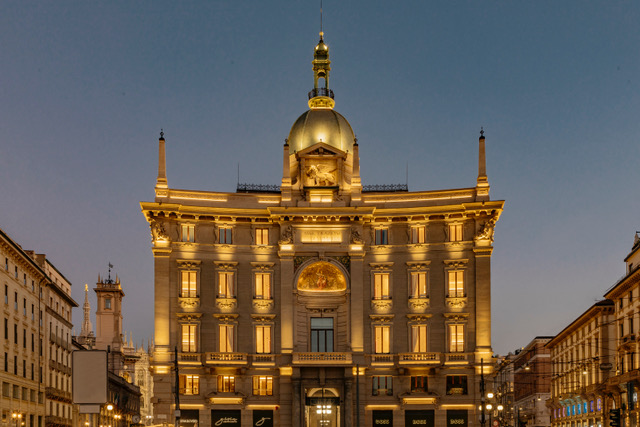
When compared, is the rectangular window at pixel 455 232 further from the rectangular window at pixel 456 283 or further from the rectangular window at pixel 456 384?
the rectangular window at pixel 456 384

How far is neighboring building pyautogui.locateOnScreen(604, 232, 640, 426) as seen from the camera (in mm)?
82125

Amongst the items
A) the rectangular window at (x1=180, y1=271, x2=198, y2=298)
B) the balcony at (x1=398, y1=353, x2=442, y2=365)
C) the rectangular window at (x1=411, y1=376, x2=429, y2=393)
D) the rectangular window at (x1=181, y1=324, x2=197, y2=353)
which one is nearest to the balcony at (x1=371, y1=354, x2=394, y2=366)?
the balcony at (x1=398, y1=353, x2=442, y2=365)

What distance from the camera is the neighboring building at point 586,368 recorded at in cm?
9775

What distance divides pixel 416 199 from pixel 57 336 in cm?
4952

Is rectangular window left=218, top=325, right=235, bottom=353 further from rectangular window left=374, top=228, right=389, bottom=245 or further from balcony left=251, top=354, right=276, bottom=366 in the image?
rectangular window left=374, top=228, right=389, bottom=245

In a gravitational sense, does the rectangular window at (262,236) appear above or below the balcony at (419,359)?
above

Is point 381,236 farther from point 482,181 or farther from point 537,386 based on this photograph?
point 537,386

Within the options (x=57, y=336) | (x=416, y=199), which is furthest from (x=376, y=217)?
(x=57, y=336)

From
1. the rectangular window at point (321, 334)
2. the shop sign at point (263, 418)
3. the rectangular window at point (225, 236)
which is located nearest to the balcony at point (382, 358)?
the rectangular window at point (321, 334)

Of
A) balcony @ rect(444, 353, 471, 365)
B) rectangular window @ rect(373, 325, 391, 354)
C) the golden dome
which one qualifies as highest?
the golden dome

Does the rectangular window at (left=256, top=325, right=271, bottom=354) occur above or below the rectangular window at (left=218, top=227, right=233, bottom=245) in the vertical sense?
below

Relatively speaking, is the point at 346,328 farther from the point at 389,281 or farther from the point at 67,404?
the point at 67,404

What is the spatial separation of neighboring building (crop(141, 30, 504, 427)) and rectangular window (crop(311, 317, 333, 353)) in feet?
0.40

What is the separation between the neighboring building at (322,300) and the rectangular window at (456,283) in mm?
141
